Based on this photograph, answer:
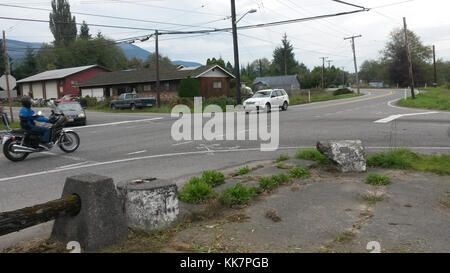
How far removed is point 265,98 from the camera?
28.1 metres

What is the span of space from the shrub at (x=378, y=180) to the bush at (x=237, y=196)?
207cm

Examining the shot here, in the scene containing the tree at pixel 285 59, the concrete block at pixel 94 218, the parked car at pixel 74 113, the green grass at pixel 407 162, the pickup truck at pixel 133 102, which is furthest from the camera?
the tree at pixel 285 59

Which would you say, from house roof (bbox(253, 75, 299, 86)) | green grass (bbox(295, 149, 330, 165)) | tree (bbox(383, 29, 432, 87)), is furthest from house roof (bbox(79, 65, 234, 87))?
tree (bbox(383, 29, 432, 87))

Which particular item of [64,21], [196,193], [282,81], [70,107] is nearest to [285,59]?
[282,81]

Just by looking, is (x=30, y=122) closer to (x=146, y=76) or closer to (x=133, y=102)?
(x=133, y=102)

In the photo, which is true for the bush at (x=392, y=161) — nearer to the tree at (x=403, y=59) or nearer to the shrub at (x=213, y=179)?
the shrub at (x=213, y=179)

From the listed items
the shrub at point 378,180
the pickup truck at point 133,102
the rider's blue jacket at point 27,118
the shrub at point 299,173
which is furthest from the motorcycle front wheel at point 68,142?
the pickup truck at point 133,102

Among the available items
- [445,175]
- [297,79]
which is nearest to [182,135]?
[445,175]

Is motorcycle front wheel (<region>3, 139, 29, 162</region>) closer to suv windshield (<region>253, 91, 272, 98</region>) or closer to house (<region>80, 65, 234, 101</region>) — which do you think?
suv windshield (<region>253, 91, 272, 98</region>)

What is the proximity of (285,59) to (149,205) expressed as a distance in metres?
117

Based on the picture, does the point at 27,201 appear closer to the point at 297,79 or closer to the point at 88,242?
the point at 88,242

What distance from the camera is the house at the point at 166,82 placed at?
48125mm

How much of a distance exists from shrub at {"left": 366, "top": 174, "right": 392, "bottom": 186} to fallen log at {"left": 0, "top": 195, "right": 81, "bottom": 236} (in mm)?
4632
